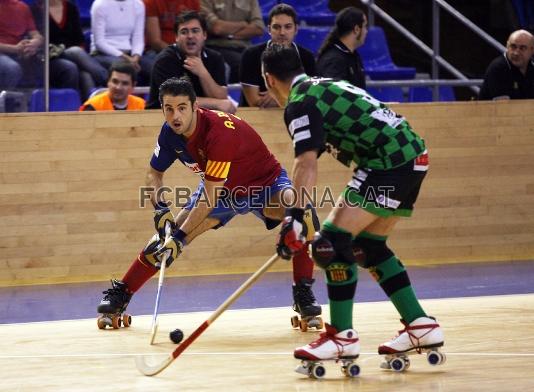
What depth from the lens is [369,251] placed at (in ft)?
19.6

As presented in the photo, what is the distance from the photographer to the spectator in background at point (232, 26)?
36.3 ft

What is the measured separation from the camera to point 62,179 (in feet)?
30.9

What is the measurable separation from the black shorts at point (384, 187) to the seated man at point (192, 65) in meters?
3.66

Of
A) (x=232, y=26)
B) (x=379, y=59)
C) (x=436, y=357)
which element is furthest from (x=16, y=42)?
(x=436, y=357)

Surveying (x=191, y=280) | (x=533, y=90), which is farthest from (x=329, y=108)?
(x=533, y=90)

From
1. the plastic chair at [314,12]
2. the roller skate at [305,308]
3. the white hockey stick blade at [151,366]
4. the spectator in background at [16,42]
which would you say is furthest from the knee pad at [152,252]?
the plastic chair at [314,12]

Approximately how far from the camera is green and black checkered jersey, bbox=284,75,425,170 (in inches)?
223

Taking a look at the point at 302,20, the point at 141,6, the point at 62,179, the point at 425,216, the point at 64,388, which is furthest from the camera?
the point at 302,20

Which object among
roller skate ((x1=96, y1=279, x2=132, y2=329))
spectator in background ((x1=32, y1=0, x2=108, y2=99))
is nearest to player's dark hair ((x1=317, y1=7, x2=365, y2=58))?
spectator in background ((x1=32, y1=0, x2=108, y2=99))

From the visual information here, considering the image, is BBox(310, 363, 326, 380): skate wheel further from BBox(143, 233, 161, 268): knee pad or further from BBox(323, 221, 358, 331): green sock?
BBox(143, 233, 161, 268): knee pad

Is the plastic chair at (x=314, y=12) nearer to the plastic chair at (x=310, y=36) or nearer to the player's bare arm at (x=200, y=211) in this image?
the plastic chair at (x=310, y=36)

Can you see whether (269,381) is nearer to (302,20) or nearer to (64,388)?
(64,388)

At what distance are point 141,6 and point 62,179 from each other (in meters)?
2.34

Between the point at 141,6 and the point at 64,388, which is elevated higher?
the point at 141,6
